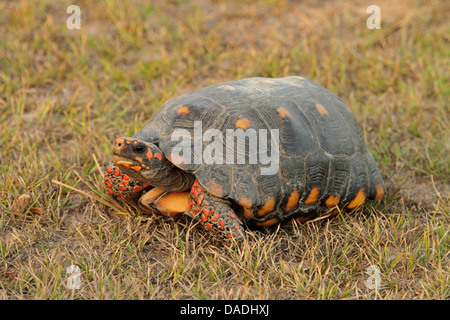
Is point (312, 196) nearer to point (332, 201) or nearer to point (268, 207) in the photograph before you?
point (332, 201)

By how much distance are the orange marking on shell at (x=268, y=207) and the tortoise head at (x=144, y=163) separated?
1.86ft

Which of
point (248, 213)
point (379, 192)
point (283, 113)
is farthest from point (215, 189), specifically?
point (379, 192)

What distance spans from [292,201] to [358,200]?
57cm

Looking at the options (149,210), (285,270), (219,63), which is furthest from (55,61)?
(285,270)

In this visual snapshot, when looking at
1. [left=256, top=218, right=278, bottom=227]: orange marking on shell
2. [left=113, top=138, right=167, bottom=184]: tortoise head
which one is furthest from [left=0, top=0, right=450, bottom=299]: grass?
[left=113, top=138, right=167, bottom=184]: tortoise head

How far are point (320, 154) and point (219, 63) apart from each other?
273 cm

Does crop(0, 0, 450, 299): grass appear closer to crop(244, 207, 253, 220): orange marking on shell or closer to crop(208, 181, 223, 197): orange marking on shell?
crop(244, 207, 253, 220): orange marking on shell

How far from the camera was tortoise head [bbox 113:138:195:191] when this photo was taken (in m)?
3.32

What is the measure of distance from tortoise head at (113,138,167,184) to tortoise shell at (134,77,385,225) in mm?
77

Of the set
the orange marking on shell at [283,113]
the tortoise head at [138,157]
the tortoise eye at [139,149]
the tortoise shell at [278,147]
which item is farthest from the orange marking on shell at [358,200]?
the tortoise eye at [139,149]

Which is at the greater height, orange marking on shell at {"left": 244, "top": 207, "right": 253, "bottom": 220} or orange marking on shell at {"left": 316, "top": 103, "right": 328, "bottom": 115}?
orange marking on shell at {"left": 316, "top": 103, "right": 328, "bottom": 115}

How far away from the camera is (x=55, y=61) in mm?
5922

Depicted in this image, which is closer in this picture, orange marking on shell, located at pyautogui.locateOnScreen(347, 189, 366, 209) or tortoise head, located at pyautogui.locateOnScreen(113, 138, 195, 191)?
tortoise head, located at pyautogui.locateOnScreen(113, 138, 195, 191)

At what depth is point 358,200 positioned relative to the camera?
3.85 meters
